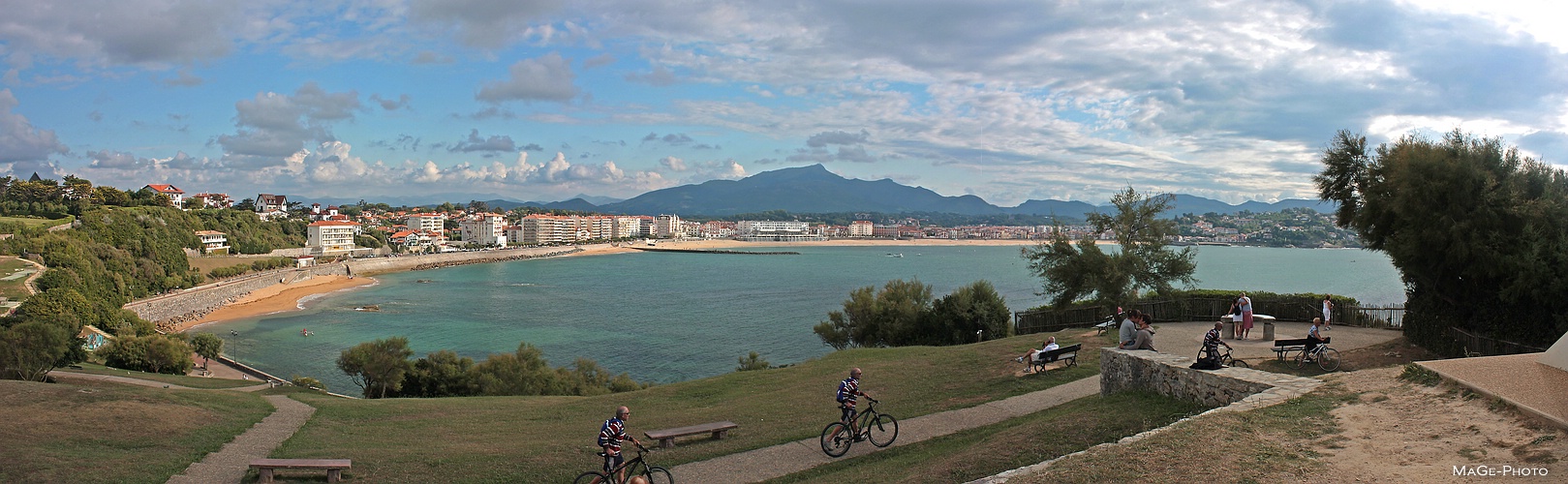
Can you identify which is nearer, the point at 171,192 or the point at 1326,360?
the point at 1326,360

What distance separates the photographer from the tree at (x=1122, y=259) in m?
22.2

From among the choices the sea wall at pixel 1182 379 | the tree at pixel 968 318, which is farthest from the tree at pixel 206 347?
the sea wall at pixel 1182 379

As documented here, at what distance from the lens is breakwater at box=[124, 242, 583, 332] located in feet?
175

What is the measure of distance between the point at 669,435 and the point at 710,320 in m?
40.0

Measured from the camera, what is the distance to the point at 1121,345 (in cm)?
1111

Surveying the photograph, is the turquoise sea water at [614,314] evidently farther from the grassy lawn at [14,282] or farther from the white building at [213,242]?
the white building at [213,242]

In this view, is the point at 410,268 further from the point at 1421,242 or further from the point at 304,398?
the point at 1421,242

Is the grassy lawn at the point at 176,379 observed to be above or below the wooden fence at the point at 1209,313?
below

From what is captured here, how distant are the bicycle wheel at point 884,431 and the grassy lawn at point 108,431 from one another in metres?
8.60

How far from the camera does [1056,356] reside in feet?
44.4

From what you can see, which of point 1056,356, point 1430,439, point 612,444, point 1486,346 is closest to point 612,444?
point 612,444

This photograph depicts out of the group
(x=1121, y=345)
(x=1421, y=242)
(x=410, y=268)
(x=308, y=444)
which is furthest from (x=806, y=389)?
(x=410, y=268)

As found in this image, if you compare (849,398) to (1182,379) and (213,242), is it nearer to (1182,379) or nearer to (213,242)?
(1182,379)

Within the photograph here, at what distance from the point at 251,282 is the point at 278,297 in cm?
585
